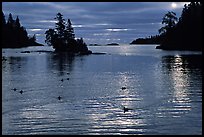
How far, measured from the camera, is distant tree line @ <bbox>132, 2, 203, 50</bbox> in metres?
91.7

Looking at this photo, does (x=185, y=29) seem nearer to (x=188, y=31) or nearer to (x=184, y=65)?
(x=188, y=31)

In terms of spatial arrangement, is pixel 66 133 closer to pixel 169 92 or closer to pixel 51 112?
pixel 51 112

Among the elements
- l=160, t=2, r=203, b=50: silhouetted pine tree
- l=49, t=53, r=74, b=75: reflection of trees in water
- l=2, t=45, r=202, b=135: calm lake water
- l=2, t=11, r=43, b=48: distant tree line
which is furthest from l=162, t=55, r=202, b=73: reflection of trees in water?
l=2, t=11, r=43, b=48: distant tree line

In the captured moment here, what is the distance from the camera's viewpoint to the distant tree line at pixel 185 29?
3610 inches

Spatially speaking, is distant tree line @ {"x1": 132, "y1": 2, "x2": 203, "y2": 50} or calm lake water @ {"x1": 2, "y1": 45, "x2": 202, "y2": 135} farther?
distant tree line @ {"x1": 132, "y1": 2, "x2": 203, "y2": 50}

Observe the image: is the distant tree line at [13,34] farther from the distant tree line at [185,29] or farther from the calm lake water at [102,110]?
the calm lake water at [102,110]

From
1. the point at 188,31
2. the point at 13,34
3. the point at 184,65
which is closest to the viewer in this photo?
the point at 184,65

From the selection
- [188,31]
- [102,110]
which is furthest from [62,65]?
[188,31]

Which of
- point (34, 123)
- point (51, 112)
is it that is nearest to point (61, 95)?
point (51, 112)

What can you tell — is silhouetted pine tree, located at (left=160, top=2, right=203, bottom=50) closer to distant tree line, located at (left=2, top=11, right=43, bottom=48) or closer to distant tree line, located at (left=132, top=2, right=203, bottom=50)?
distant tree line, located at (left=132, top=2, right=203, bottom=50)

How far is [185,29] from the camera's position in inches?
3711

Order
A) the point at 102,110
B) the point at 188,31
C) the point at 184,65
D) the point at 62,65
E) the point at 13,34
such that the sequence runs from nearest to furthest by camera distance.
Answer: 1. the point at 102,110
2. the point at 184,65
3. the point at 62,65
4. the point at 188,31
5. the point at 13,34

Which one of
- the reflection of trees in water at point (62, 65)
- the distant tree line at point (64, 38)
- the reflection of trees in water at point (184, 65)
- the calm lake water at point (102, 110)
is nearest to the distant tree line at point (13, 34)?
the distant tree line at point (64, 38)

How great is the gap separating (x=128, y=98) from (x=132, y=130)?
808 cm
